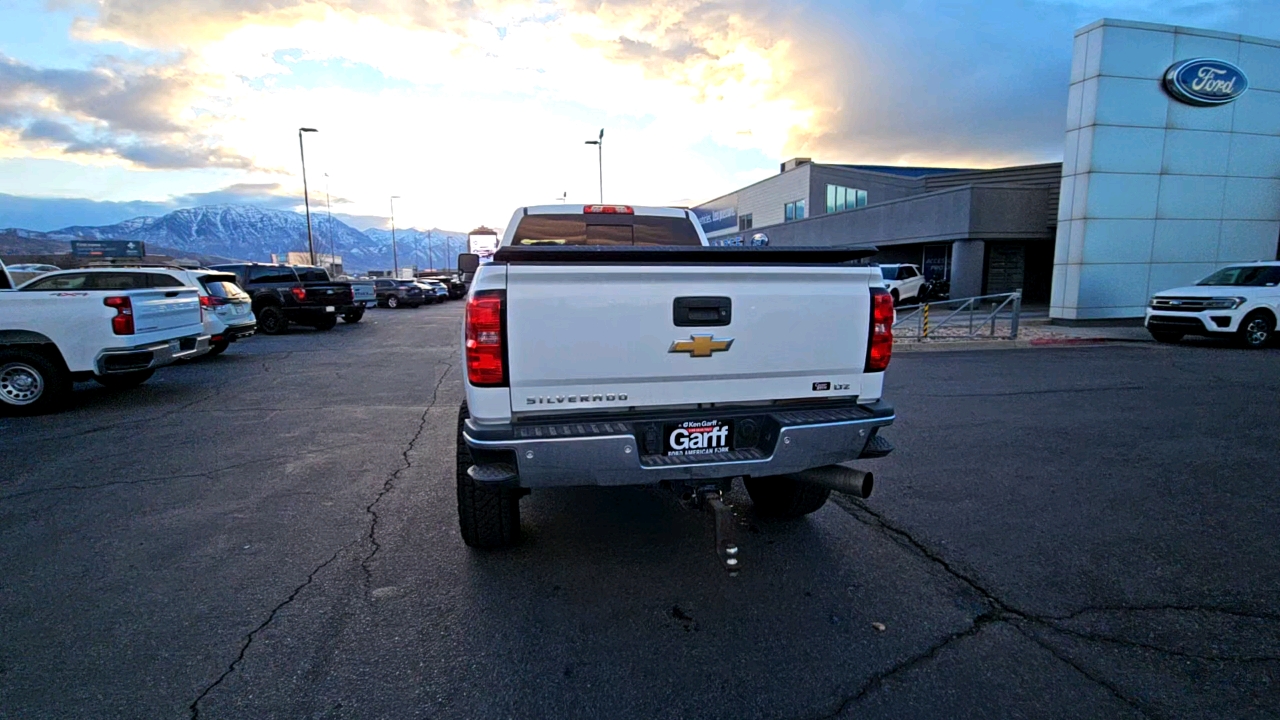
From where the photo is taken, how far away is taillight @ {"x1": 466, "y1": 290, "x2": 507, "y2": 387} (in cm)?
269

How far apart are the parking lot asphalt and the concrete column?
18833mm

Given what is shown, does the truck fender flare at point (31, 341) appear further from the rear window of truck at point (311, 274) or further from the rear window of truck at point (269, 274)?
the rear window of truck at point (311, 274)

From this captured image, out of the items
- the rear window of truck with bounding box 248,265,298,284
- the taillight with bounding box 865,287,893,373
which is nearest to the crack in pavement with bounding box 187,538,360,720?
the taillight with bounding box 865,287,893,373

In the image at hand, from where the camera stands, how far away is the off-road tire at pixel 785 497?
394cm

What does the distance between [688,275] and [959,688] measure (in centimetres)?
209

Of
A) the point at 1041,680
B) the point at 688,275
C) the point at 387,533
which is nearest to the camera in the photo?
the point at 1041,680

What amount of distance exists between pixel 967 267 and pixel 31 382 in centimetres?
2565

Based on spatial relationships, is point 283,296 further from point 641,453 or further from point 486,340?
point 641,453

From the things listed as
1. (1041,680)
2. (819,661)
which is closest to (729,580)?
(819,661)

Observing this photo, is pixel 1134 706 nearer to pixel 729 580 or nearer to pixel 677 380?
pixel 729 580

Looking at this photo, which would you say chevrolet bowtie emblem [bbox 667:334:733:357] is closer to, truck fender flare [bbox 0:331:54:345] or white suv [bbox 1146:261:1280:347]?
truck fender flare [bbox 0:331:54:345]

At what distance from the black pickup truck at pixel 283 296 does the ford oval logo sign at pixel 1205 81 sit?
916 inches

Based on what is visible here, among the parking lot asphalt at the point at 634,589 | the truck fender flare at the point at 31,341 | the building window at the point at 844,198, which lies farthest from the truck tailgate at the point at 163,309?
the building window at the point at 844,198

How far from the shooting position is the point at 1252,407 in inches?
286
